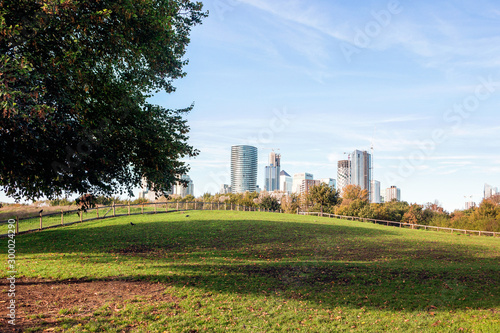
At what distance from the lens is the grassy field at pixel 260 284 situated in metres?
7.78

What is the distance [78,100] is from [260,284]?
8495 millimetres

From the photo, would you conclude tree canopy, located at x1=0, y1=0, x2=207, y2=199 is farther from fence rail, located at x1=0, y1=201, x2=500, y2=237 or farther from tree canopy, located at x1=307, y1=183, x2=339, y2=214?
tree canopy, located at x1=307, y1=183, x2=339, y2=214

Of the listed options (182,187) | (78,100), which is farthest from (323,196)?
(78,100)

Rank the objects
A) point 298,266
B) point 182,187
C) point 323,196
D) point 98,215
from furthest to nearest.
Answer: point 323,196
point 98,215
point 182,187
point 298,266

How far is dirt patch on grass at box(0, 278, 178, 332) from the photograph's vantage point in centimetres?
800

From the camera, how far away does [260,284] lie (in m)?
11.0

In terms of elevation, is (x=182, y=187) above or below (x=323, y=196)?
above

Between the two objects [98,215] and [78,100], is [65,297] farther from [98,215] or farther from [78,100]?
[98,215]

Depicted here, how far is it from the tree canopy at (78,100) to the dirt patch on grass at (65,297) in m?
3.47

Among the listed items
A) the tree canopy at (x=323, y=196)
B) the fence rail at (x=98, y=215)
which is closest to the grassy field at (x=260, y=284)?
the fence rail at (x=98, y=215)

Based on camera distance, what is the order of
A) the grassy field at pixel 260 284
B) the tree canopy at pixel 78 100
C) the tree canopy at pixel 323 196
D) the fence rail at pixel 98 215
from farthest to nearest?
the tree canopy at pixel 323 196, the fence rail at pixel 98 215, the tree canopy at pixel 78 100, the grassy field at pixel 260 284

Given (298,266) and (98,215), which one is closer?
(298,266)

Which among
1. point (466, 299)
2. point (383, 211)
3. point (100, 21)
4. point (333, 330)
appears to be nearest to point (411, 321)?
point (333, 330)

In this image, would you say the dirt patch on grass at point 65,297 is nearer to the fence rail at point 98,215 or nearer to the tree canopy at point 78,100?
the tree canopy at point 78,100
